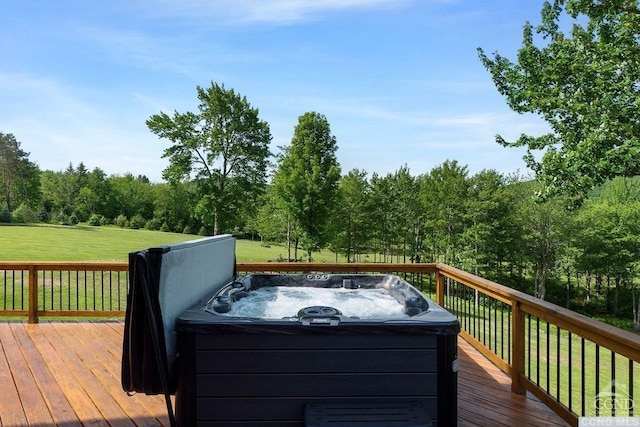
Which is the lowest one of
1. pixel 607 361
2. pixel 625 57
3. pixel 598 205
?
pixel 607 361

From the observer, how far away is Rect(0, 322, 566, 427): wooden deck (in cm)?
239

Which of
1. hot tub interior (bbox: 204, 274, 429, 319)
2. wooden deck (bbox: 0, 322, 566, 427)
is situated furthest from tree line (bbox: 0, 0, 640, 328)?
wooden deck (bbox: 0, 322, 566, 427)

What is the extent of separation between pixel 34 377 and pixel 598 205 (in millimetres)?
25379

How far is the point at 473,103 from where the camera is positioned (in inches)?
424

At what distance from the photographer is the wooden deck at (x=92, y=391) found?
2.39 metres

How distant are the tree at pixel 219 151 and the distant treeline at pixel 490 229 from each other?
736 mm

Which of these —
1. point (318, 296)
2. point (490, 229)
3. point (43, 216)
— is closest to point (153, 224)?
point (43, 216)

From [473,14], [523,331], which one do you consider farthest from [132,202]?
[523,331]

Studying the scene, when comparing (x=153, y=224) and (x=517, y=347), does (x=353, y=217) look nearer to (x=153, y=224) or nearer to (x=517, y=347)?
(x=153, y=224)

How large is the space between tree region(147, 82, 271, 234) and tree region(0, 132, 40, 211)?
63.4ft

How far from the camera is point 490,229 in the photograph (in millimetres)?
20156

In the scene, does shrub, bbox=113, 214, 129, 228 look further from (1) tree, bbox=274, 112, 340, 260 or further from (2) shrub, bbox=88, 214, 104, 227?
(1) tree, bbox=274, 112, 340, 260

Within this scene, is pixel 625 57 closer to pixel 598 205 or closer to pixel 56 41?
pixel 56 41

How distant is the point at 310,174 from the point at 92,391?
13.2 metres
